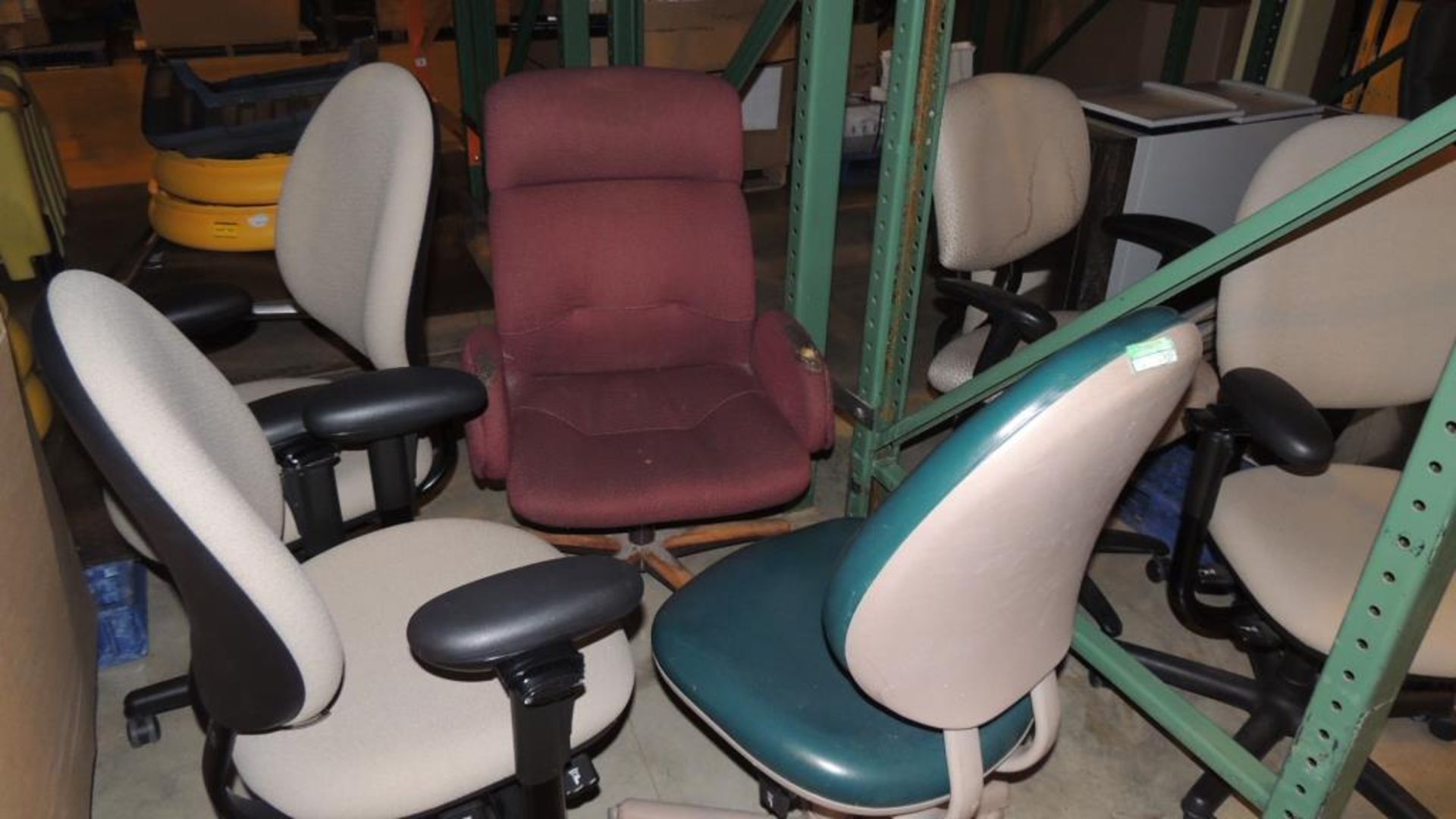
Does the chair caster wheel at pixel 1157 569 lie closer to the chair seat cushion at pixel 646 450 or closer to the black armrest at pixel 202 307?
the chair seat cushion at pixel 646 450

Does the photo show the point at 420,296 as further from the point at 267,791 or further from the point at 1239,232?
the point at 1239,232

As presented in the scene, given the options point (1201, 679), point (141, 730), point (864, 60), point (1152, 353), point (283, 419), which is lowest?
point (141, 730)

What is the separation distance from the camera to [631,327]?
2.05 metres

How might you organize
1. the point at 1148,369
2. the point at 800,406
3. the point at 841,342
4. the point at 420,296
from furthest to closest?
1. the point at 841,342
2. the point at 800,406
3. the point at 420,296
4. the point at 1148,369

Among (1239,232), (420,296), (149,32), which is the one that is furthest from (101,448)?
(149,32)

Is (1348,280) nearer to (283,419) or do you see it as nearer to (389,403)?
(389,403)

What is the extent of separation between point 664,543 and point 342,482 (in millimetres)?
785

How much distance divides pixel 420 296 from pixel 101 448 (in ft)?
2.77

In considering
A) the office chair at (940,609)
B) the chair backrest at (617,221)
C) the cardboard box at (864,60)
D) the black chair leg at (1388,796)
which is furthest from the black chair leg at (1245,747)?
the cardboard box at (864,60)

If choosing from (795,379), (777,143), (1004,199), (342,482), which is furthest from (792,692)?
(777,143)

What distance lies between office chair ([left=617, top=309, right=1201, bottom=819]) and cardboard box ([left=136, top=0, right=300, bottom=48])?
504 cm

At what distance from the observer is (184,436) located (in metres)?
0.87

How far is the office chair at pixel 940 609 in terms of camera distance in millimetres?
807

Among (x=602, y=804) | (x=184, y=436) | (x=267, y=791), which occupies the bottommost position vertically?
(x=602, y=804)
